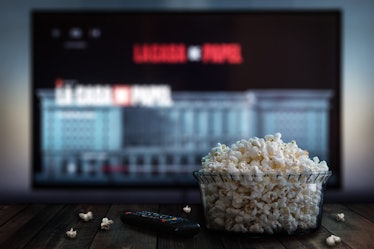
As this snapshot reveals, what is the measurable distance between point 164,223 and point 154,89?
1863 millimetres

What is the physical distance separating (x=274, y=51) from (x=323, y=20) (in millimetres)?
307

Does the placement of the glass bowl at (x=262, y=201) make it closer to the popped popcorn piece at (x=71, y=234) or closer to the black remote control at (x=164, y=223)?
the black remote control at (x=164, y=223)

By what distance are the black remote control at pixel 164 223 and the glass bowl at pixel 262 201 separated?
6 centimetres

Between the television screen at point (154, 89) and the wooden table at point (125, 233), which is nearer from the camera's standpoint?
the wooden table at point (125, 233)

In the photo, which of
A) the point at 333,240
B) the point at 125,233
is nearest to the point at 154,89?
the point at 125,233

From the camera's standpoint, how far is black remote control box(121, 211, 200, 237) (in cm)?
102

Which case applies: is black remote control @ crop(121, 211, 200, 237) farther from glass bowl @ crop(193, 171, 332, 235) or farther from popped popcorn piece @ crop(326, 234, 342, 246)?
popped popcorn piece @ crop(326, 234, 342, 246)

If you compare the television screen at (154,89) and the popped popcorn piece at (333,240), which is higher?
the television screen at (154,89)

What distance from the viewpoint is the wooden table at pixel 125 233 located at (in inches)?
38.9

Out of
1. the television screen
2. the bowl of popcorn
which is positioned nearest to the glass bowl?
the bowl of popcorn

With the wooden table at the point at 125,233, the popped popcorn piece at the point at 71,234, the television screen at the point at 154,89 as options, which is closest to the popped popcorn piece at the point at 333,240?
the wooden table at the point at 125,233

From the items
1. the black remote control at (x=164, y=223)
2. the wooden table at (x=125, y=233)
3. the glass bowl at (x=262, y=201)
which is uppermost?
the glass bowl at (x=262, y=201)

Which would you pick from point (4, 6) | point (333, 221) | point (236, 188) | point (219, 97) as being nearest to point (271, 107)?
point (219, 97)

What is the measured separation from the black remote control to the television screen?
5.61ft
